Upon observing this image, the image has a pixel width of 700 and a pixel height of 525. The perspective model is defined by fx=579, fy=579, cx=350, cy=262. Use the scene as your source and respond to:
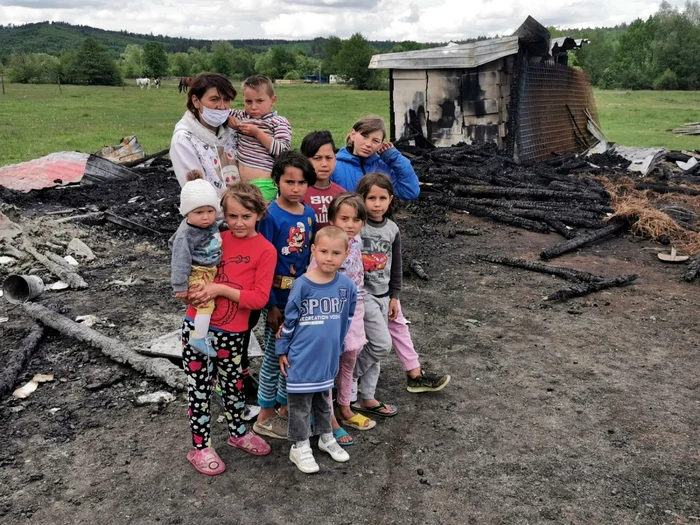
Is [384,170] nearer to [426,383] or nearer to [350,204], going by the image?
[350,204]

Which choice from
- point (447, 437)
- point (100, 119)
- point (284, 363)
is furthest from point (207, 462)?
point (100, 119)

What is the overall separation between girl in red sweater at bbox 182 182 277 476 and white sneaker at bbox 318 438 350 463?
Result: 666 millimetres

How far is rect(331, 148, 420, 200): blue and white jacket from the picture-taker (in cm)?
446

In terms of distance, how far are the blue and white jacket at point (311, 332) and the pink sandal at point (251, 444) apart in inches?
22.9

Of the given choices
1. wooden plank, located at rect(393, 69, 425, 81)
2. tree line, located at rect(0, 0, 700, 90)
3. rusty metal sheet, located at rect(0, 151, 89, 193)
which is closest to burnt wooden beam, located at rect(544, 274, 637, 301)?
wooden plank, located at rect(393, 69, 425, 81)

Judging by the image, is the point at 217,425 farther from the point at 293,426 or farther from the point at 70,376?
the point at 70,376

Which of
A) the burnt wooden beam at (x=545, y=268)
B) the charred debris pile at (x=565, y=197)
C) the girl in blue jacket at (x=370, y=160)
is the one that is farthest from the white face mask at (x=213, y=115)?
the burnt wooden beam at (x=545, y=268)

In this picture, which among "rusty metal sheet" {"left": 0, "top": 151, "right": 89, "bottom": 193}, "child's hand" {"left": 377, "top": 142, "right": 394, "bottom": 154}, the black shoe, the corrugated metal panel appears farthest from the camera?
the corrugated metal panel

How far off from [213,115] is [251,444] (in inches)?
88.5

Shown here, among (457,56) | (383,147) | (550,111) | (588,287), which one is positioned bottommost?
(588,287)

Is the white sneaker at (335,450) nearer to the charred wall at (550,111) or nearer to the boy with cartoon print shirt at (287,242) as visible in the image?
the boy with cartoon print shirt at (287,242)

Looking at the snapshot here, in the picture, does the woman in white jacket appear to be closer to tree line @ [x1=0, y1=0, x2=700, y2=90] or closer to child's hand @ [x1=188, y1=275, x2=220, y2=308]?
child's hand @ [x1=188, y1=275, x2=220, y2=308]

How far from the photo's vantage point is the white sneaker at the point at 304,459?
368 cm

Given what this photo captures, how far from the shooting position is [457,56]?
15.1 meters
